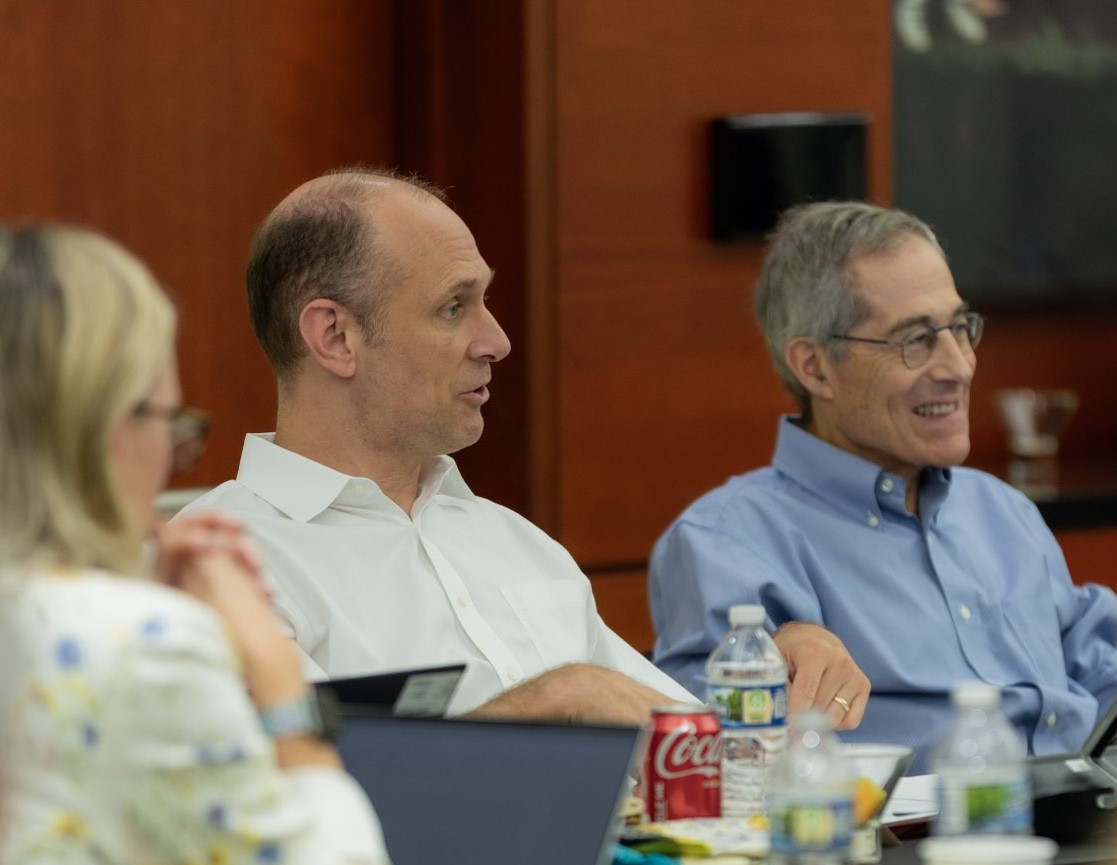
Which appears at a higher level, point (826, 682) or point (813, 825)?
point (813, 825)

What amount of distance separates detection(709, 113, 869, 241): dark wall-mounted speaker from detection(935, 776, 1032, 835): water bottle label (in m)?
2.76

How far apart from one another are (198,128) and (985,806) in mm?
2683

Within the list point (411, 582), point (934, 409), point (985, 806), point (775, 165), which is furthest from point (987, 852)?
point (775, 165)

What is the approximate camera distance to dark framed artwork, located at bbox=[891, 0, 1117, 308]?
189 inches

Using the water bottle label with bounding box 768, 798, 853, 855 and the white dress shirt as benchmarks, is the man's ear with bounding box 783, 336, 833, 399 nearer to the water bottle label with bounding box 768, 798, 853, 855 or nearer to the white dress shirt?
the white dress shirt

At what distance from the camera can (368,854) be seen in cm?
135

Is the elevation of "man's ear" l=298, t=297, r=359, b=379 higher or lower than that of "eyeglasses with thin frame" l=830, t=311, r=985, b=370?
higher

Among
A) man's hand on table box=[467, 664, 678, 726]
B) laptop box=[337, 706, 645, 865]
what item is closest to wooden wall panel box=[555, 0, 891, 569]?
man's hand on table box=[467, 664, 678, 726]

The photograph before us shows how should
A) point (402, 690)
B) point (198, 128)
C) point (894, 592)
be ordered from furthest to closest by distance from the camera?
point (198, 128)
point (894, 592)
point (402, 690)

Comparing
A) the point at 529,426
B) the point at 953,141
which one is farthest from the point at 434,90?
the point at 953,141

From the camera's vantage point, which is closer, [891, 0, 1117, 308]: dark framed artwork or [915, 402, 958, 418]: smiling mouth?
[915, 402, 958, 418]: smiling mouth

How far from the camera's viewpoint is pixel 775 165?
4.23 meters

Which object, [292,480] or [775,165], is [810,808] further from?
[775,165]

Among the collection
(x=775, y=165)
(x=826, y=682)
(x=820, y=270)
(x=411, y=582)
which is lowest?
(x=826, y=682)
